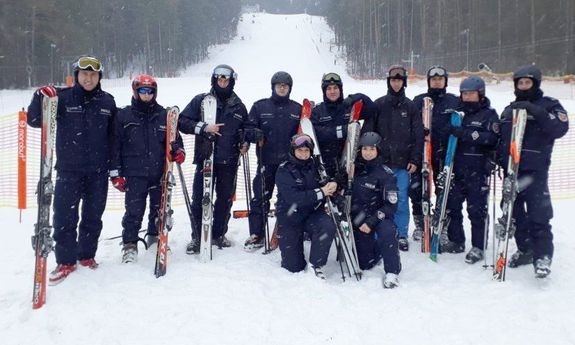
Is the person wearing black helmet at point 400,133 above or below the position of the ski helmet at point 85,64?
below

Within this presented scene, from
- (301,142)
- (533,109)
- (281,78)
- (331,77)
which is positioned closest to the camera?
(533,109)

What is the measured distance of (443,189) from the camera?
208 inches

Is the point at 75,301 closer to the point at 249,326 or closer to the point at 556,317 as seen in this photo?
the point at 249,326

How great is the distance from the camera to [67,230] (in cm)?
470

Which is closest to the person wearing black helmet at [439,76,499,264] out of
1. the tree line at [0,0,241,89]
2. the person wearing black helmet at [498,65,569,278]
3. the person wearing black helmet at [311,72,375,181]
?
the person wearing black helmet at [498,65,569,278]

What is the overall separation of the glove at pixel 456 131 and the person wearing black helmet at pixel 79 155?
3.79 metres

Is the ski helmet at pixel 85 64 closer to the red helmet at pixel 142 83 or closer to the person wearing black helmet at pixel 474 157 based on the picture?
the red helmet at pixel 142 83

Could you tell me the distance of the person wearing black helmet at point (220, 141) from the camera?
17.6 feet

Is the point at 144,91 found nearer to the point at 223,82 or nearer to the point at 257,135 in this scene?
the point at 223,82

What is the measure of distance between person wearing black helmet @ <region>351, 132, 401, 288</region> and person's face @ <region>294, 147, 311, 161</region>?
0.63 m

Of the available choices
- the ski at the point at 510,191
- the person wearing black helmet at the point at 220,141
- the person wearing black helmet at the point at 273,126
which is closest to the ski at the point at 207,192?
the person wearing black helmet at the point at 220,141

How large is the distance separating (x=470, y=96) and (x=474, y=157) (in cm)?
71

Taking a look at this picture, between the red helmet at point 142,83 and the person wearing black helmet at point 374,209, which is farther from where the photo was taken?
the red helmet at point 142,83

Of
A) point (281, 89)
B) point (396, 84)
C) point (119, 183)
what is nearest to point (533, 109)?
point (396, 84)
